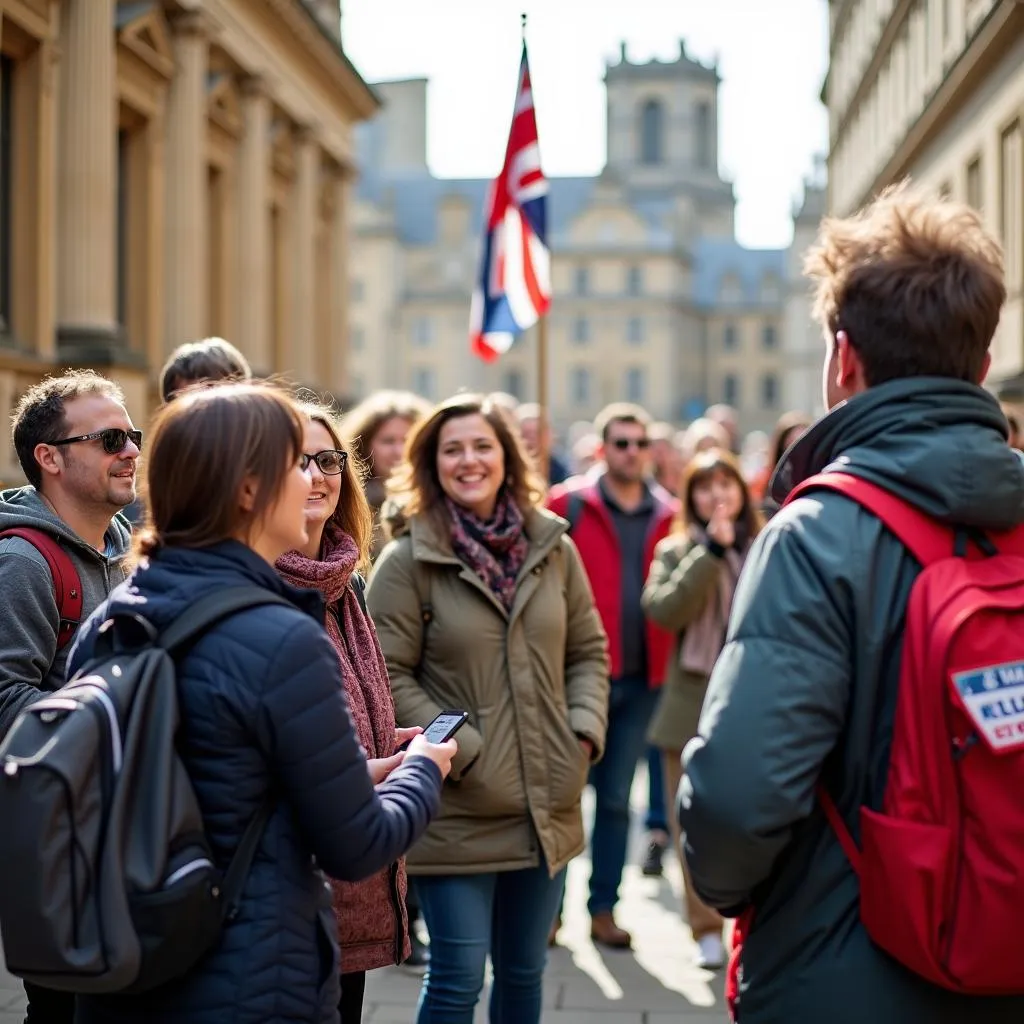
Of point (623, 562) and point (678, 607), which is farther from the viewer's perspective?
point (623, 562)

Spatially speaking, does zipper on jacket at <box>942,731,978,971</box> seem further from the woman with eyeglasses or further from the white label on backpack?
the woman with eyeglasses

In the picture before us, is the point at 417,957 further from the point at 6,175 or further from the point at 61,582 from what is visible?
the point at 6,175

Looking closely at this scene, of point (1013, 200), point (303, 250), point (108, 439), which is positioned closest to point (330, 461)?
point (108, 439)

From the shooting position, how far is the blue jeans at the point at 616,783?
7352 mm

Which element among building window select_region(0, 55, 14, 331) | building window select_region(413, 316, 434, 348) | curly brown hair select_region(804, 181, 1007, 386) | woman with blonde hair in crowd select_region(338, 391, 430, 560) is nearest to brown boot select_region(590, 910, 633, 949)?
woman with blonde hair in crowd select_region(338, 391, 430, 560)

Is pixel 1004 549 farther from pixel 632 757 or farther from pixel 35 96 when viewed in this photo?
pixel 35 96

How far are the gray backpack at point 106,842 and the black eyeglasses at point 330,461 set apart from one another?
4.62 ft

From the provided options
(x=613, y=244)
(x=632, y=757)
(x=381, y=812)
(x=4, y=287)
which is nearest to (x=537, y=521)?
(x=381, y=812)

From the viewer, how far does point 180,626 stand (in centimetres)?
267

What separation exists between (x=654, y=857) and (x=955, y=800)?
6637 millimetres

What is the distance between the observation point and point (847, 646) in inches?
104

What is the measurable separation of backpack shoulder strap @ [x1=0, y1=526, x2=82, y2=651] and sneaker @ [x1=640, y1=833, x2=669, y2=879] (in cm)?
549

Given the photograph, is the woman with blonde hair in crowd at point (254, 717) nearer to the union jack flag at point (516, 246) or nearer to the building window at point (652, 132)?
the union jack flag at point (516, 246)

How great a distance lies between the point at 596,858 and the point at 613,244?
90.5 m
